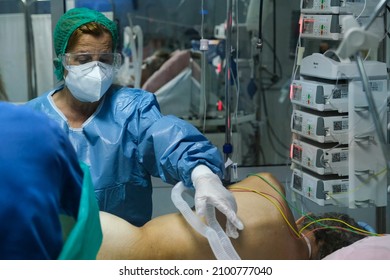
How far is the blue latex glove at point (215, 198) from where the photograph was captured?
1.48m

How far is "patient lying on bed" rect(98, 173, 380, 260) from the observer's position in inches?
60.9

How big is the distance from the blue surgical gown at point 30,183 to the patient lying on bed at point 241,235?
55cm

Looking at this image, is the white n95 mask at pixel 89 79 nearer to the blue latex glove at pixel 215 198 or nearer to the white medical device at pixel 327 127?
the blue latex glove at pixel 215 198

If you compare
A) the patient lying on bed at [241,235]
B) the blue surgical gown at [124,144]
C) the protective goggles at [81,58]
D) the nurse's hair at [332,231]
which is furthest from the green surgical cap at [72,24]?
the nurse's hair at [332,231]

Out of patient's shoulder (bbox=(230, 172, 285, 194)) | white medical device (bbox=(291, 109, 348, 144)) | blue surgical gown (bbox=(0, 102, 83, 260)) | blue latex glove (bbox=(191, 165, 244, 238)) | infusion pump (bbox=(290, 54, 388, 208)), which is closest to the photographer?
blue surgical gown (bbox=(0, 102, 83, 260))

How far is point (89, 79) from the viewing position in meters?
1.87

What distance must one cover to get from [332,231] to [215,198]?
579 millimetres

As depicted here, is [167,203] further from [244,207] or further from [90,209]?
[90,209]

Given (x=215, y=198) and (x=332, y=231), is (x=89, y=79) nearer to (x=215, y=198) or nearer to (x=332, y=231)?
(x=215, y=198)

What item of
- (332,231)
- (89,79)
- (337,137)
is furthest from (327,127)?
(89,79)

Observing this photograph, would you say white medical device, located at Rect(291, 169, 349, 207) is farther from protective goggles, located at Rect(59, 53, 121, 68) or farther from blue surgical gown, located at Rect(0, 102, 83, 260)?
blue surgical gown, located at Rect(0, 102, 83, 260)

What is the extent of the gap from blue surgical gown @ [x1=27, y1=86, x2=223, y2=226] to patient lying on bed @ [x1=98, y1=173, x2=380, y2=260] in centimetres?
23

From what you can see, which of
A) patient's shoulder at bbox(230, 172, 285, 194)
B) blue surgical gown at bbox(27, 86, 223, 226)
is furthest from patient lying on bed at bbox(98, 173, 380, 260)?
blue surgical gown at bbox(27, 86, 223, 226)

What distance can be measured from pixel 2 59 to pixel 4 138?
2.10 metres
